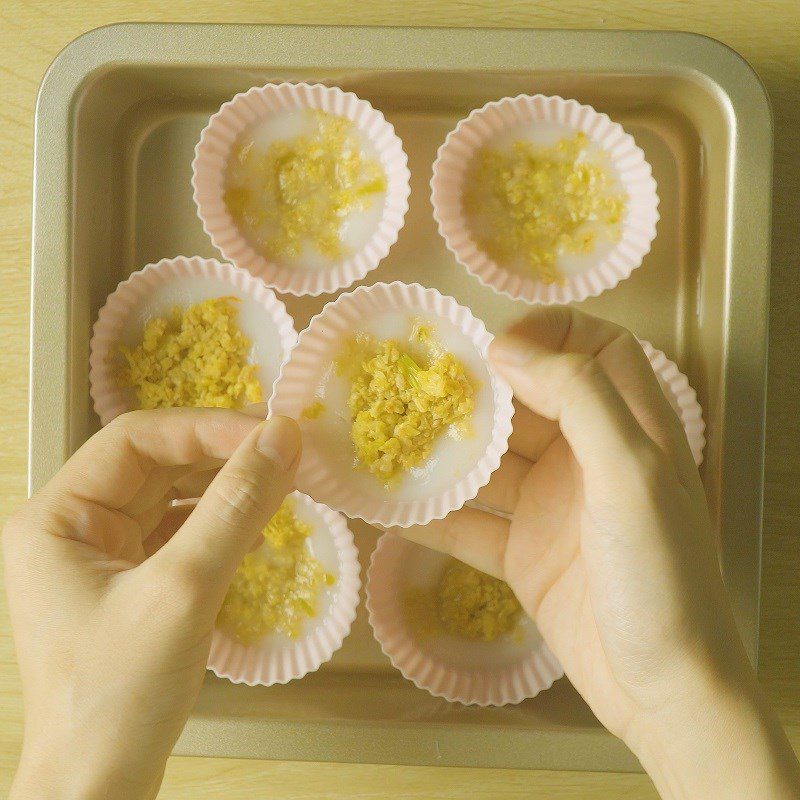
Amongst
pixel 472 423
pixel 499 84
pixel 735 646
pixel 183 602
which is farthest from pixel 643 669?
pixel 499 84

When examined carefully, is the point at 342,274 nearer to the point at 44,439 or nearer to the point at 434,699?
the point at 44,439

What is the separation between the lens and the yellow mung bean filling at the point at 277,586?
127cm

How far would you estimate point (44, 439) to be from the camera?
1.19 meters

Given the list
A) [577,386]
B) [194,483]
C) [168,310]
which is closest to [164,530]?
[194,483]

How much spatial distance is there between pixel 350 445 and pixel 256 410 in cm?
17

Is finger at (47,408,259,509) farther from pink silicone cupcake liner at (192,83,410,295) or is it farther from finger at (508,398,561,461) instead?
finger at (508,398,561,461)

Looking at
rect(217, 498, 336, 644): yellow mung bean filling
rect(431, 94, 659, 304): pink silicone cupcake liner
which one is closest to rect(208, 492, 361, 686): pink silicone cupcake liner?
rect(217, 498, 336, 644): yellow mung bean filling

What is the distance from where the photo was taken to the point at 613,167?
1.28m

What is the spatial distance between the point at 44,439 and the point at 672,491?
88 centimetres

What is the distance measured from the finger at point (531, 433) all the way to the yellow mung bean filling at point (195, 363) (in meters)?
0.40

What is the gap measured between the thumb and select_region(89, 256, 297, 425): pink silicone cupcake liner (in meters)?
0.35

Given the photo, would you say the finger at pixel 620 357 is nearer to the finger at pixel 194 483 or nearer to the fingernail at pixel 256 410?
the fingernail at pixel 256 410

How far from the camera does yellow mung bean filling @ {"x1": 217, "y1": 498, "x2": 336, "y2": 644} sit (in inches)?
50.1

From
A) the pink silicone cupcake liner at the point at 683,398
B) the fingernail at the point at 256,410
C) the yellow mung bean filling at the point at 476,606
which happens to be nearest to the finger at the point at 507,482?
the yellow mung bean filling at the point at 476,606
